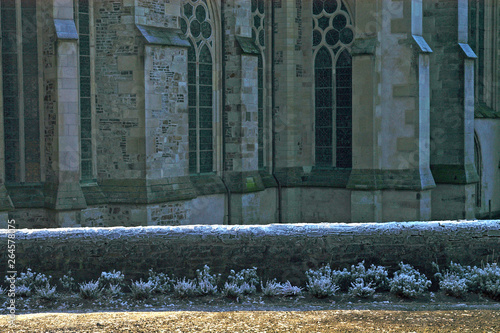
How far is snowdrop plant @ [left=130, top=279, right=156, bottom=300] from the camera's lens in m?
10.8

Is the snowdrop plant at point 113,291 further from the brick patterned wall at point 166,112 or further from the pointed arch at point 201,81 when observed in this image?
the pointed arch at point 201,81

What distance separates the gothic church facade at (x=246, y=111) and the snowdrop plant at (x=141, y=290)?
4.71 m

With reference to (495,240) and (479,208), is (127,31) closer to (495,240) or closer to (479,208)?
(495,240)

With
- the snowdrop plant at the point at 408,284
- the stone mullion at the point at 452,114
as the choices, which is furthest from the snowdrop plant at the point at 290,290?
the stone mullion at the point at 452,114

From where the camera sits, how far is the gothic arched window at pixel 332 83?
2050 centimetres

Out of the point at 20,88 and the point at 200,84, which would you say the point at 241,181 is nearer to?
the point at 200,84

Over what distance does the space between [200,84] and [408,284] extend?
9358 mm

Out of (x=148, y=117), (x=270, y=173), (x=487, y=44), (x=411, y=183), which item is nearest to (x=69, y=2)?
(x=148, y=117)

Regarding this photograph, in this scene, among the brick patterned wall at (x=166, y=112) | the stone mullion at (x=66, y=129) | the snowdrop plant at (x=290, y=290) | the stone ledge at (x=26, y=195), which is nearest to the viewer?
the snowdrop plant at (x=290, y=290)

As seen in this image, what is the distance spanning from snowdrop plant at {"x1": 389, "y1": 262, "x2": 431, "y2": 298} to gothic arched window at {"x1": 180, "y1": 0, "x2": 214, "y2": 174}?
8.40 m

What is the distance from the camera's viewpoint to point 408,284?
10984 millimetres

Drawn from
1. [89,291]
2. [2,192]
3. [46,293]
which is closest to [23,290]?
[46,293]

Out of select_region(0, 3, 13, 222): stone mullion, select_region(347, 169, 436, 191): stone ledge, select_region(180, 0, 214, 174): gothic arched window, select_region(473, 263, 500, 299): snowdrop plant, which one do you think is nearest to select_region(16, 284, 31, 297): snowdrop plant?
select_region(0, 3, 13, 222): stone mullion

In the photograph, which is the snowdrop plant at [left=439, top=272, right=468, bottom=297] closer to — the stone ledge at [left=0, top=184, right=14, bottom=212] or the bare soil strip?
the bare soil strip
